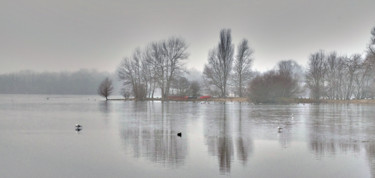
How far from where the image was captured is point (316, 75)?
7262cm

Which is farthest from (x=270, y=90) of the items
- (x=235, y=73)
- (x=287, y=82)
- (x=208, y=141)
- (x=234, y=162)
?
(x=234, y=162)

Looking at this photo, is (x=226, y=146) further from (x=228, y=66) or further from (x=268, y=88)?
(x=228, y=66)

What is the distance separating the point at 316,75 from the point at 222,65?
19860 mm

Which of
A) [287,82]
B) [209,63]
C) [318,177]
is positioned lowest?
[318,177]

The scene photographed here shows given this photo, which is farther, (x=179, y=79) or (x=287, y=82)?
(x=179, y=79)

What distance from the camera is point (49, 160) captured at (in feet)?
32.1

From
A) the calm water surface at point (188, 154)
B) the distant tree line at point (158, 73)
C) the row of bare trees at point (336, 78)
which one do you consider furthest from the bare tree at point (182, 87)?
the calm water surface at point (188, 154)

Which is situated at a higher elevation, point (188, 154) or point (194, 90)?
point (194, 90)

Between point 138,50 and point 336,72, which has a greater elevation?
point 138,50

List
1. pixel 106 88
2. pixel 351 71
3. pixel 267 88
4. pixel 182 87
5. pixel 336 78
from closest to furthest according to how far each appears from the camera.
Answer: pixel 267 88
pixel 351 71
pixel 336 78
pixel 182 87
pixel 106 88

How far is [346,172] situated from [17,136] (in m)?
12.8

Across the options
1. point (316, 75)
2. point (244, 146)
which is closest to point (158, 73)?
point (316, 75)

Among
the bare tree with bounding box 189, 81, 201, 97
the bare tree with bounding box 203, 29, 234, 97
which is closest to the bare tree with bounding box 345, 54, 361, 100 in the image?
the bare tree with bounding box 203, 29, 234, 97

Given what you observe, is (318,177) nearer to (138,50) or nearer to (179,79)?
(179,79)
